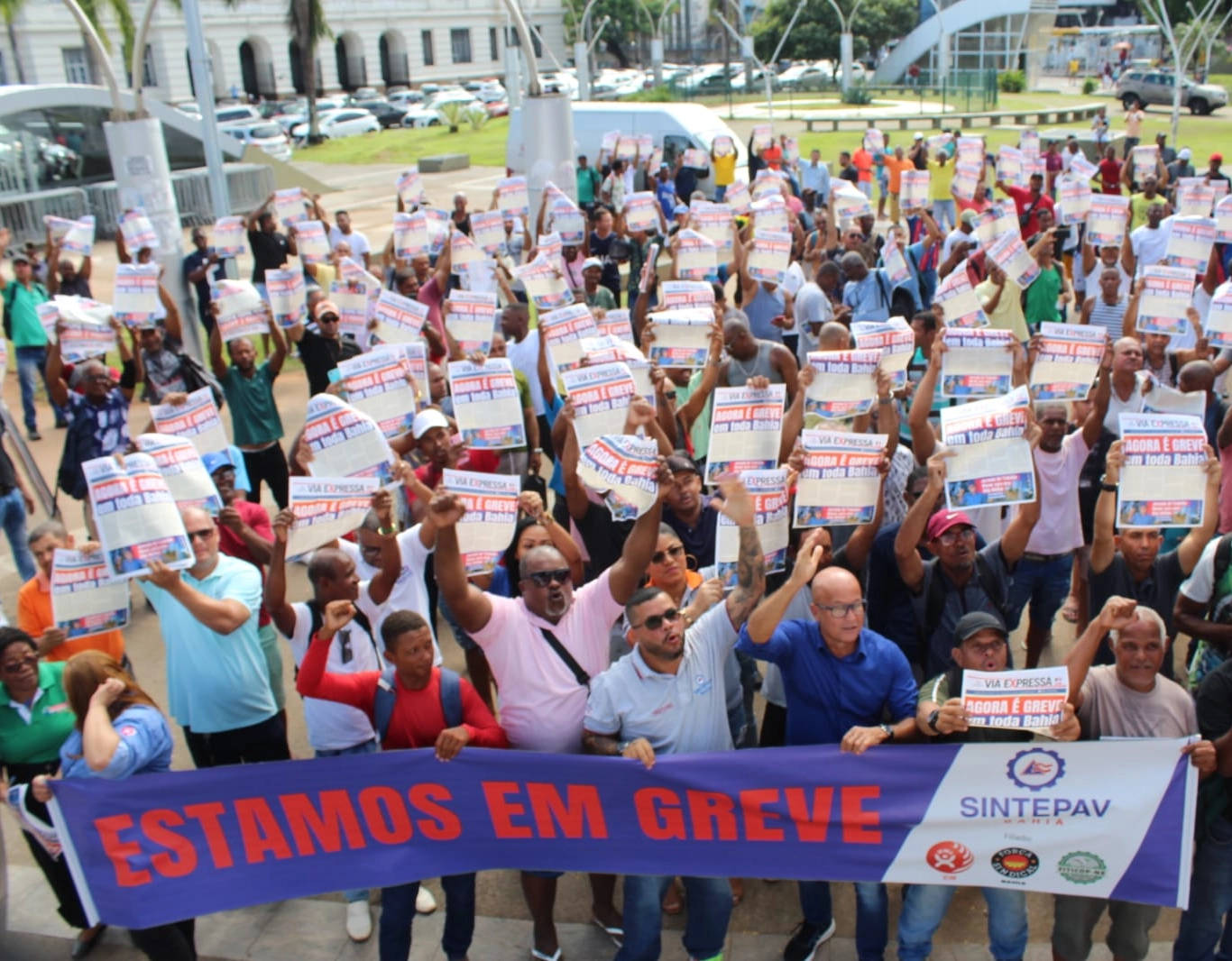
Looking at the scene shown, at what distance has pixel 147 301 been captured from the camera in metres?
9.16

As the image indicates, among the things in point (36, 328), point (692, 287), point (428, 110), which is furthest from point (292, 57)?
point (692, 287)


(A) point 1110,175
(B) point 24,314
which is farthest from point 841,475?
(A) point 1110,175

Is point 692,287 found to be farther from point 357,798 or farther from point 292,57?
point 292,57

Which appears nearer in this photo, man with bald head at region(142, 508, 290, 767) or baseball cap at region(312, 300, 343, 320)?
man with bald head at region(142, 508, 290, 767)

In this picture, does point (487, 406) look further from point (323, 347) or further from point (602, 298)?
point (602, 298)

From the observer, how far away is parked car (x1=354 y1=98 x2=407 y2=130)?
52281 mm

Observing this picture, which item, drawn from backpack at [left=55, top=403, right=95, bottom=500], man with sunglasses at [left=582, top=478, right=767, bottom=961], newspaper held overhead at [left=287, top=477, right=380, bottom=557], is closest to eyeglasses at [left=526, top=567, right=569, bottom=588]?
man with sunglasses at [left=582, top=478, right=767, bottom=961]

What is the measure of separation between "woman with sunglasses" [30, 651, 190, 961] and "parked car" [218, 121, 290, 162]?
36.8m

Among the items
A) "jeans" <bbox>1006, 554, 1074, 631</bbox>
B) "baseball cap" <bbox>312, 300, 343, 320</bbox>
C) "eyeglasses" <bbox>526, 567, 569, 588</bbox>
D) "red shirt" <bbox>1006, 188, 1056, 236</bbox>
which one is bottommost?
"jeans" <bbox>1006, 554, 1074, 631</bbox>

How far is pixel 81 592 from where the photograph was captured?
508 cm

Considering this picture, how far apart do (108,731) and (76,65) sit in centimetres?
6108

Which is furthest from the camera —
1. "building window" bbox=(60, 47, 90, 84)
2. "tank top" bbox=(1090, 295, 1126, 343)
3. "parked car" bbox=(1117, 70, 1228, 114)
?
"building window" bbox=(60, 47, 90, 84)

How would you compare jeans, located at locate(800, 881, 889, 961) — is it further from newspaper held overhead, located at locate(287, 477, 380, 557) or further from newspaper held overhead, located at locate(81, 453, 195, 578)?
newspaper held overhead, located at locate(81, 453, 195, 578)

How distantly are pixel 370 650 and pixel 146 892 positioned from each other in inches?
47.7
